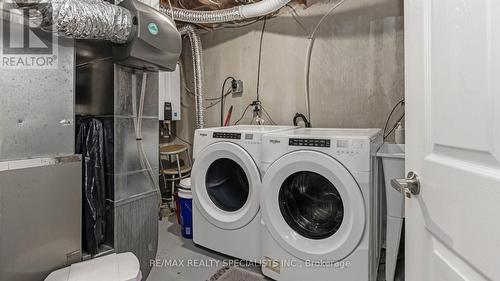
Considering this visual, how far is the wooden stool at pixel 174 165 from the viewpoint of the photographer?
121 inches

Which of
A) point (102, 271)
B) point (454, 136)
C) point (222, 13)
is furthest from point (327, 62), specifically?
point (102, 271)

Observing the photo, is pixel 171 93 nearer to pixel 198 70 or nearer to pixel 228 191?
pixel 198 70

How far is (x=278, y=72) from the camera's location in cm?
283

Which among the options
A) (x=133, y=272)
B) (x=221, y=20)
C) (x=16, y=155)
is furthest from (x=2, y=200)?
(x=221, y=20)

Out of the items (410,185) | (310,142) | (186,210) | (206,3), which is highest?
(206,3)

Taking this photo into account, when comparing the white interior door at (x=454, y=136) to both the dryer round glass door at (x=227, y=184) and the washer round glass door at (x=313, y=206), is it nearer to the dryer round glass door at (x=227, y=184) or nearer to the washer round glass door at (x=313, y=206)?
the washer round glass door at (x=313, y=206)

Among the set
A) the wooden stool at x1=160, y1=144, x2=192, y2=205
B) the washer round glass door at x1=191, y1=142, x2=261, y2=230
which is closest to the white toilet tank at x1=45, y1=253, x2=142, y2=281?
the washer round glass door at x1=191, y1=142, x2=261, y2=230

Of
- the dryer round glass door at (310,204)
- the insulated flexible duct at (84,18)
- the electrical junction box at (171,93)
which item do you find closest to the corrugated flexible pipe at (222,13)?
the electrical junction box at (171,93)

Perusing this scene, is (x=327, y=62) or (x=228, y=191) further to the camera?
(x=327, y=62)

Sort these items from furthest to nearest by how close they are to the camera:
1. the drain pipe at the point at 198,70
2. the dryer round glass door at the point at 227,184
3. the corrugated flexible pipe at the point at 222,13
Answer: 1. the drain pipe at the point at 198,70
2. the corrugated flexible pipe at the point at 222,13
3. the dryer round glass door at the point at 227,184

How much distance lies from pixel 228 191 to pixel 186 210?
446 mm

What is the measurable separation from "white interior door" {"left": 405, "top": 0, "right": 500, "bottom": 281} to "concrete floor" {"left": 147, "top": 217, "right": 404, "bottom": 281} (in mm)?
1396

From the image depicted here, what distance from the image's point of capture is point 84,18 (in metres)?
1.27

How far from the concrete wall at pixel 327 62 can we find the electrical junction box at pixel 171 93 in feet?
1.57
